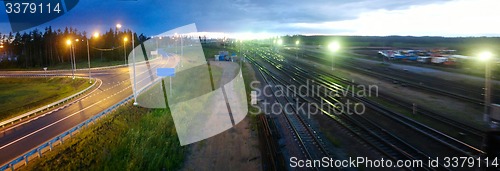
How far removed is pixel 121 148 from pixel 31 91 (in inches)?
1413

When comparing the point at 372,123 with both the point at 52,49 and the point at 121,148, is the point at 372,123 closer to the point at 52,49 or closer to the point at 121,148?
the point at 121,148

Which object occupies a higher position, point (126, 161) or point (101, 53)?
point (101, 53)

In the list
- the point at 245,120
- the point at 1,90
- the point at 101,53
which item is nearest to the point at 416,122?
the point at 245,120

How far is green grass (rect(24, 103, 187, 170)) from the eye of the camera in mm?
14469

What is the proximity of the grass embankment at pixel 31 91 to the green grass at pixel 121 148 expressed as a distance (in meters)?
13.9

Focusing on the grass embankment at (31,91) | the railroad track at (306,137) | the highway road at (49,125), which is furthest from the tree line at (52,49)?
the railroad track at (306,137)

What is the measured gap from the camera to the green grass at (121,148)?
14.5m

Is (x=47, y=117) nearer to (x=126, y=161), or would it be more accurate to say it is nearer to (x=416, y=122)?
(x=126, y=161)

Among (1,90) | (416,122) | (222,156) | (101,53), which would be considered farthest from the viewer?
(101,53)

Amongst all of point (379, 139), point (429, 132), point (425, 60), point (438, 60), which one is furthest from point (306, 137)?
point (425, 60)

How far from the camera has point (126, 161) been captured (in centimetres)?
1459

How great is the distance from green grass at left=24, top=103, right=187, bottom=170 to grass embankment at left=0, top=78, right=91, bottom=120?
13892mm

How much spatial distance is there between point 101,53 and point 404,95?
93.2m

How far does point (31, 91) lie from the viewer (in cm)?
4491
